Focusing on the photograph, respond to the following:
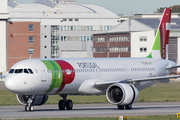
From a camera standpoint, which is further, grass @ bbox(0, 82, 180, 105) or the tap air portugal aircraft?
grass @ bbox(0, 82, 180, 105)

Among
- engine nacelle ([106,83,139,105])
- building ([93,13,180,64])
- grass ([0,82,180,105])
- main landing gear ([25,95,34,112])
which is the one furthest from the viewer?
building ([93,13,180,64])

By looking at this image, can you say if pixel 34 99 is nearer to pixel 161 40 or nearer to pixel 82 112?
pixel 82 112

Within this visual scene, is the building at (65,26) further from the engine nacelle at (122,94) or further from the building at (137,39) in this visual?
the engine nacelle at (122,94)

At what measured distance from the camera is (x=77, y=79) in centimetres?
3944

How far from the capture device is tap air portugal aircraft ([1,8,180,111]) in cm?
3628

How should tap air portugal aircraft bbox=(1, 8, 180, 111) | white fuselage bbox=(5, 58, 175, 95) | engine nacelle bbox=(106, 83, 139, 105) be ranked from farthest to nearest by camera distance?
engine nacelle bbox=(106, 83, 139, 105), tap air portugal aircraft bbox=(1, 8, 180, 111), white fuselage bbox=(5, 58, 175, 95)

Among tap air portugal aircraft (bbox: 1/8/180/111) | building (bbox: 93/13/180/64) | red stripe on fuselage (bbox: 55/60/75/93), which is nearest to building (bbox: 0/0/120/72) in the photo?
building (bbox: 93/13/180/64)

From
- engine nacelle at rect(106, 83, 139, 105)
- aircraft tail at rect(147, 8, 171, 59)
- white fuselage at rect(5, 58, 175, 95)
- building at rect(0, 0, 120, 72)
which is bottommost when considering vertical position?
engine nacelle at rect(106, 83, 139, 105)

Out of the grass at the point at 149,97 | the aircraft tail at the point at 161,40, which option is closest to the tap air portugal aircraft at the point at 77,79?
the grass at the point at 149,97

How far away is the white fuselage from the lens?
36.1m

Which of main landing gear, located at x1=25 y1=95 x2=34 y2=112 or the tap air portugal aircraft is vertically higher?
the tap air portugal aircraft

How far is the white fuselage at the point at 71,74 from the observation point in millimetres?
36094

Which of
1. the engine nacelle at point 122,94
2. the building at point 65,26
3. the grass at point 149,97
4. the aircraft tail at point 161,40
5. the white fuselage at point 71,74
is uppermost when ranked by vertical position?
the building at point 65,26

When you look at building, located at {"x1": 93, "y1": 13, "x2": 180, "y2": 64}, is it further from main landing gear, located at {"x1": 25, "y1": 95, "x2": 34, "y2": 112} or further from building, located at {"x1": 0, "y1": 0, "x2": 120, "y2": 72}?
main landing gear, located at {"x1": 25, "y1": 95, "x2": 34, "y2": 112}
